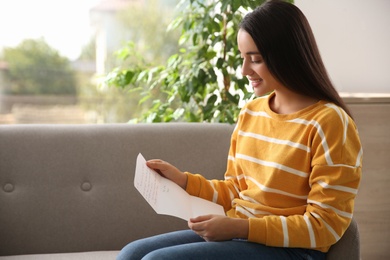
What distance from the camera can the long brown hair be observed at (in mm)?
1736

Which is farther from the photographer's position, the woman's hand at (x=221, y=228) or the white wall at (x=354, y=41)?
the white wall at (x=354, y=41)

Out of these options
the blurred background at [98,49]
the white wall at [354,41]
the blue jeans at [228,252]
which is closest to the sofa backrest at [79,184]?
the blue jeans at [228,252]

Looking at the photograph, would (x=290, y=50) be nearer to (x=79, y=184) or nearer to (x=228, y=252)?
(x=228, y=252)

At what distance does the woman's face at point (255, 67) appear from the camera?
1.78 metres

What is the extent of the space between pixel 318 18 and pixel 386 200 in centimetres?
95

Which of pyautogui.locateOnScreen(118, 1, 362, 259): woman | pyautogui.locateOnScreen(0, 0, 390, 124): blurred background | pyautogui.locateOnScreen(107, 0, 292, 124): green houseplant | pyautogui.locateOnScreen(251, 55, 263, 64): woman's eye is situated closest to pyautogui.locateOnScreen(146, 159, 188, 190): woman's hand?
pyautogui.locateOnScreen(118, 1, 362, 259): woman

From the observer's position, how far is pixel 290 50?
1734 millimetres

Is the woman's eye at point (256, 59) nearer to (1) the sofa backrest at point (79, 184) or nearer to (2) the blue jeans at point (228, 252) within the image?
(2) the blue jeans at point (228, 252)

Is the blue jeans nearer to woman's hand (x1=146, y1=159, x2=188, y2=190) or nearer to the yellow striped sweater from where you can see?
the yellow striped sweater

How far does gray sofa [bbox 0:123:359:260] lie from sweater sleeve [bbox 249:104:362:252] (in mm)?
812

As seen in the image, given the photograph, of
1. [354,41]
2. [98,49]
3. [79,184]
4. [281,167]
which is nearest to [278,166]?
[281,167]

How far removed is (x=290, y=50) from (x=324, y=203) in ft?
1.38

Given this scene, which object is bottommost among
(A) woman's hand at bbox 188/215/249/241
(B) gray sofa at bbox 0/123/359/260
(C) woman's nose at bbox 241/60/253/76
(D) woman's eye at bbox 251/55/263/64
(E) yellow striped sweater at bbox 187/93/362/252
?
(B) gray sofa at bbox 0/123/359/260

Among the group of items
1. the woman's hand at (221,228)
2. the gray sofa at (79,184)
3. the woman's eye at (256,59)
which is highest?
the woman's eye at (256,59)
